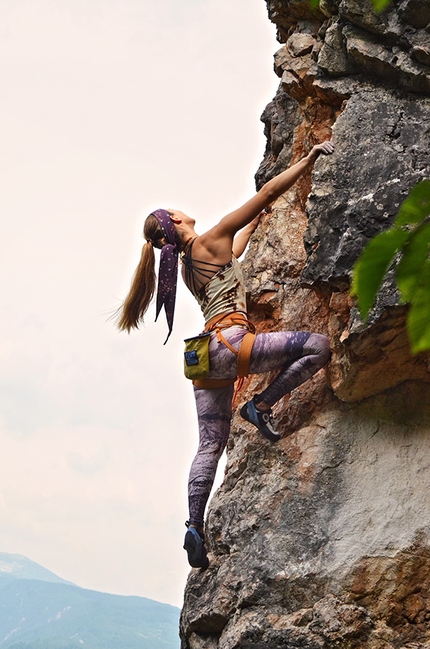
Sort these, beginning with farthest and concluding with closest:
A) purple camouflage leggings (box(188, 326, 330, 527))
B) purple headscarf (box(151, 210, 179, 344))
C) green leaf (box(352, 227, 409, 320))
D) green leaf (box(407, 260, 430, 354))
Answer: purple headscarf (box(151, 210, 179, 344))
purple camouflage leggings (box(188, 326, 330, 527))
green leaf (box(407, 260, 430, 354))
green leaf (box(352, 227, 409, 320))

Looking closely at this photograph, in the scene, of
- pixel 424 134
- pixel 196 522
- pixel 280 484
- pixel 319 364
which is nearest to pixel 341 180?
pixel 424 134

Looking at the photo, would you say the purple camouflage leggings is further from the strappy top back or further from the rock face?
the strappy top back

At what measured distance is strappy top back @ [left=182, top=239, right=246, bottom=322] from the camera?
643 centimetres

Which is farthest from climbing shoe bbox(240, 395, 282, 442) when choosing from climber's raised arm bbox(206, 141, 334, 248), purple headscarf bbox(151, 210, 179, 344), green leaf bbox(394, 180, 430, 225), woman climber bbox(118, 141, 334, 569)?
green leaf bbox(394, 180, 430, 225)

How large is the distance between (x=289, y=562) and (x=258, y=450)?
1002mm

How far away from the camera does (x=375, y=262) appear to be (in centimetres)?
156

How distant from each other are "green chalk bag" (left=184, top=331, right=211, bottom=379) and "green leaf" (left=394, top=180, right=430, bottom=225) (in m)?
4.52

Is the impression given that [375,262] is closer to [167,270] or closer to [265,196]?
[265,196]

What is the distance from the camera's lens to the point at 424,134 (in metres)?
5.94

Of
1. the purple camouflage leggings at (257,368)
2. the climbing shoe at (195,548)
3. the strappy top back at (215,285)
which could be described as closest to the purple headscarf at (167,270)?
the strappy top back at (215,285)

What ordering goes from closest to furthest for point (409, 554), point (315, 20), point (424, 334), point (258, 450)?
1. point (424, 334)
2. point (409, 554)
3. point (258, 450)
4. point (315, 20)

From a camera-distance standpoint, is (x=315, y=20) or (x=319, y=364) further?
(x=315, y=20)

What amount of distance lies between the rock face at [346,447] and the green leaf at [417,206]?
368 cm

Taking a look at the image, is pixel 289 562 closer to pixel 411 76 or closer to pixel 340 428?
pixel 340 428
